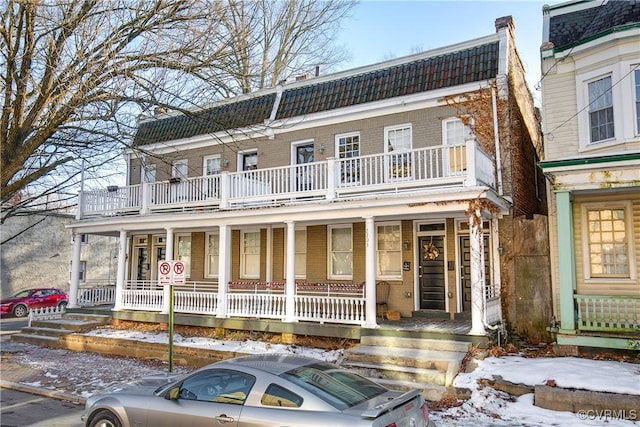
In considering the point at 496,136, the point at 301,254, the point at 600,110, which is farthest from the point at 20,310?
the point at 600,110

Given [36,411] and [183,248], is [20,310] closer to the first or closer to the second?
[183,248]

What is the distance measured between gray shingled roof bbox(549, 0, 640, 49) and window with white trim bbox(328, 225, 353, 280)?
7.82m

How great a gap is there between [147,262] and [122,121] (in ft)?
32.5

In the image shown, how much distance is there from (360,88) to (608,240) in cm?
816

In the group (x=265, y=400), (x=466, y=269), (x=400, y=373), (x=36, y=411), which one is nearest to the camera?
(x=265, y=400)

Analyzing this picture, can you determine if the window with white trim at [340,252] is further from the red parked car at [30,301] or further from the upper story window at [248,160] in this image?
the red parked car at [30,301]

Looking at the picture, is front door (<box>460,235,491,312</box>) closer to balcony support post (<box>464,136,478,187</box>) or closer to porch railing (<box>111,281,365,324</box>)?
porch railing (<box>111,281,365,324</box>)

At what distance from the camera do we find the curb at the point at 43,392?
8859mm

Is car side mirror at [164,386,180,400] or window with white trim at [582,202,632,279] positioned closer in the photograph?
car side mirror at [164,386,180,400]

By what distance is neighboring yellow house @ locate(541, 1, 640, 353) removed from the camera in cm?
1013

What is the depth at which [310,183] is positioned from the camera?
13930mm

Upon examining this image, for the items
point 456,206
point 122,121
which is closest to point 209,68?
point 122,121
